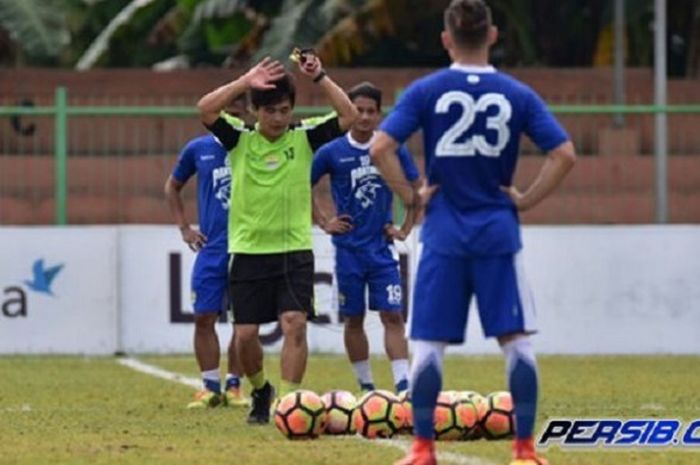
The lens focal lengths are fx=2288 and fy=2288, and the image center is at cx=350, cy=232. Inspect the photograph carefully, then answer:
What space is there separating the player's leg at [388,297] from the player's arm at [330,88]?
78.1 inches

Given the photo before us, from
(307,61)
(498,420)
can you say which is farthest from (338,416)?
(307,61)

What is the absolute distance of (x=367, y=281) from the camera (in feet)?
48.1

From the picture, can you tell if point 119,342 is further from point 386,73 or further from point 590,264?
point 386,73

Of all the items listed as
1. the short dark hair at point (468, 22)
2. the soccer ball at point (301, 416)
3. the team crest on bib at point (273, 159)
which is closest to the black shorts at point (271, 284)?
the team crest on bib at point (273, 159)

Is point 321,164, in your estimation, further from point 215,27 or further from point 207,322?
point 215,27

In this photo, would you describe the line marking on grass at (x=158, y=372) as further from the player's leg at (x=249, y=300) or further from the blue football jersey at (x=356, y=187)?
the player's leg at (x=249, y=300)

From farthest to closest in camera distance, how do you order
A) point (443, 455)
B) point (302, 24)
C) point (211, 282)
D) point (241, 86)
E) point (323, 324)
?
point (302, 24), point (323, 324), point (211, 282), point (241, 86), point (443, 455)

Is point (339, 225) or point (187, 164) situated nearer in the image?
point (339, 225)

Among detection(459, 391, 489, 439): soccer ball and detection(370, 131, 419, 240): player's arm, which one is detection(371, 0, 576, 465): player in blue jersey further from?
detection(459, 391, 489, 439): soccer ball

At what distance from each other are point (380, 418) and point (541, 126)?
2.55m

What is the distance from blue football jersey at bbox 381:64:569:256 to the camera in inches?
387

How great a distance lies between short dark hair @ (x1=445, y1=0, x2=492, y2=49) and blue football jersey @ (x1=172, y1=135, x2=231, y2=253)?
204 inches

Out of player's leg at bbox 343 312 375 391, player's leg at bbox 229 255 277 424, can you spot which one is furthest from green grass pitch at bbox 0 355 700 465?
player's leg at bbox 343 312 375 391

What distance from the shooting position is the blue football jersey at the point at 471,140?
982cm
